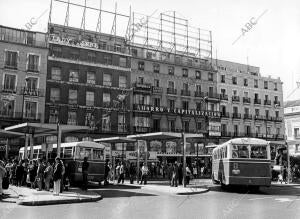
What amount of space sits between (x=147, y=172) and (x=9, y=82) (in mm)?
26432

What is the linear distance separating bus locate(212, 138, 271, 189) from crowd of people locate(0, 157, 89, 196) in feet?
26.6

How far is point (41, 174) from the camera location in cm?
2011

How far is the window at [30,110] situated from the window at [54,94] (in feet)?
8.33

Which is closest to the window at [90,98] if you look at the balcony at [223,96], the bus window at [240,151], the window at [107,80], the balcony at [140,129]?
the window at [107,80]

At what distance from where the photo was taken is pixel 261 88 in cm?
6844

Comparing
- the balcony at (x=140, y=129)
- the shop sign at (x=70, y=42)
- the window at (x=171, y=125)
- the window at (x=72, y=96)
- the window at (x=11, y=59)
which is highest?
the shop sign at (x=70, y=42)

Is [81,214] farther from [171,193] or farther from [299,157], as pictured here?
[299,157]

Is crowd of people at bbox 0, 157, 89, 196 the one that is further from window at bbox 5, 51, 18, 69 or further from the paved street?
window at bbox 5, 51, 18, 69

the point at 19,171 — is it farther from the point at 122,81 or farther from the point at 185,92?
the point at 185,92

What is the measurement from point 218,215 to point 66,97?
40683 mm

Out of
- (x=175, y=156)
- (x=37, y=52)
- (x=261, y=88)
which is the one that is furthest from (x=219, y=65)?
(x=37, y=52)

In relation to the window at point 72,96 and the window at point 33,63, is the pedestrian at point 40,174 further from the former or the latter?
the window at point 72,96

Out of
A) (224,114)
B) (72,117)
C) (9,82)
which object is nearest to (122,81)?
(72,117)

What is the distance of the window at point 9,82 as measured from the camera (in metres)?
46.3
